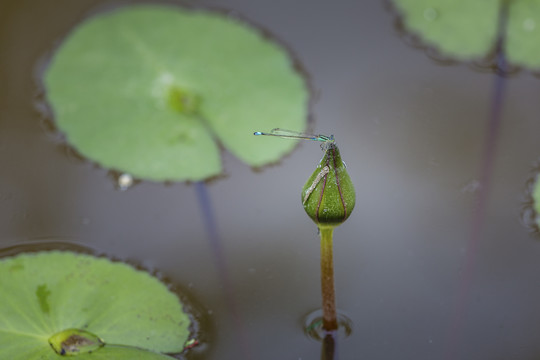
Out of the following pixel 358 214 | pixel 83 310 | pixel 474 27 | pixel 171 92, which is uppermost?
pixel 474 27

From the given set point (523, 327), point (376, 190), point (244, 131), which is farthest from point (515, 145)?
point (244, 131)

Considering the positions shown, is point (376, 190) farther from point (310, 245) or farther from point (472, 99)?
point (472, 99)

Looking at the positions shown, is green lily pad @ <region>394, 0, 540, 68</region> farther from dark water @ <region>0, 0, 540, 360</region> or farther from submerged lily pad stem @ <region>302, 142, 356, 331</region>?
submerged lily pad stem @ <region>302, 142, 356, 331</region>

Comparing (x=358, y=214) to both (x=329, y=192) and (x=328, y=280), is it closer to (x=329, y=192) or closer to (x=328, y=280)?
(x=328, y=280)

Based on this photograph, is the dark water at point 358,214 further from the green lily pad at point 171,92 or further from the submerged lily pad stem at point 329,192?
the submerged lily pad stem at point 329,192

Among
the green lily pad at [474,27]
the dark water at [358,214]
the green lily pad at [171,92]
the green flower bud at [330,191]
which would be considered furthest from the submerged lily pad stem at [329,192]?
the green lily pad at [474,27]

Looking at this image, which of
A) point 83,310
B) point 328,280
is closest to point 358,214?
point 328,280

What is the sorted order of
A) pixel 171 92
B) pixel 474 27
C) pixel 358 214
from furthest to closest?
pixel 474 27 < pixel 171 92 < pixel 358 214
